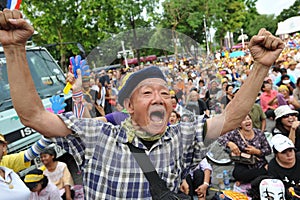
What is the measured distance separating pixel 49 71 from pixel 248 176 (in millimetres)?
3530

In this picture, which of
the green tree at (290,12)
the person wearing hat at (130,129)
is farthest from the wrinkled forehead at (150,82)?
the green tree at (290,12)

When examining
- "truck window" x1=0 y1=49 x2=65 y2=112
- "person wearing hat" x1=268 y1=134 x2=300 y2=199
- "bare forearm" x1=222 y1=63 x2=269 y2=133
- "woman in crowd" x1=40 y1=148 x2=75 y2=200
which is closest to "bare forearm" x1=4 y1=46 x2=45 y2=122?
"bare forearm" x1=222 y1=63 x2=269 y2=133

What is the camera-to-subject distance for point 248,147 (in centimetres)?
381

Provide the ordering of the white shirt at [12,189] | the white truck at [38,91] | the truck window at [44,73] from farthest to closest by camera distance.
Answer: the truck window at [44,73] < the white truck at [38,91] < the white shirt at [12,189]

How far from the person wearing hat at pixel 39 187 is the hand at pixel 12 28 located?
2.50m

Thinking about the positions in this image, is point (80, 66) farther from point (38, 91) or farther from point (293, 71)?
point (293, 71)

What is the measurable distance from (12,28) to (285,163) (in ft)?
10.2

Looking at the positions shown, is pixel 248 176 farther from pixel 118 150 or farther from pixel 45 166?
pixel 118 150

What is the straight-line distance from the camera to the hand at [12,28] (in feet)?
3.28

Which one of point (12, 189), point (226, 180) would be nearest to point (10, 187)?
point (12, 189)

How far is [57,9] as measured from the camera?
11.8 m

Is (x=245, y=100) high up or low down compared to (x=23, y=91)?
down

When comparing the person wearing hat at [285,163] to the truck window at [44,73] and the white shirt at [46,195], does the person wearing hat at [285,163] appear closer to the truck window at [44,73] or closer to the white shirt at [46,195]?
the white shirt at [46,195]

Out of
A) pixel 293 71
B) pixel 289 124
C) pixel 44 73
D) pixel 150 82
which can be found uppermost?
pixel 150 82
